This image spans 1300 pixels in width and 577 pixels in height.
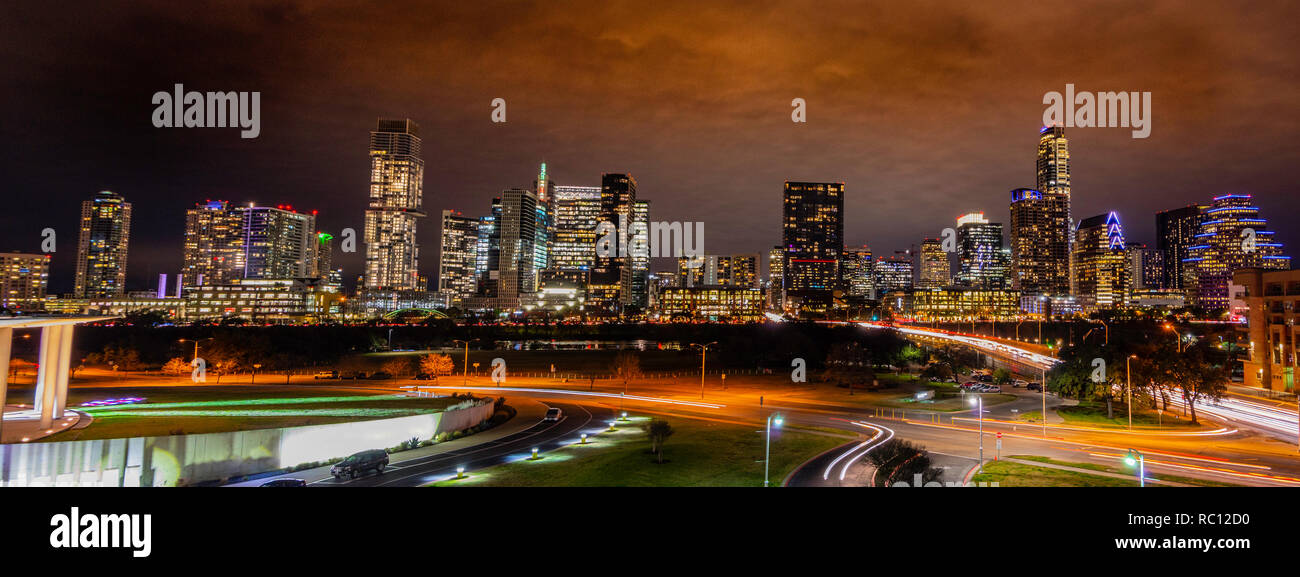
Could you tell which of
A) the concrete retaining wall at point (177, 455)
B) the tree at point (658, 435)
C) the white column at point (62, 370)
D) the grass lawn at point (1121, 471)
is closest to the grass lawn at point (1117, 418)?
the grass lawn at point (1121, 471)

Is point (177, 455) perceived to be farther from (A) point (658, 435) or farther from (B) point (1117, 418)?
(B) point (1117, 418)

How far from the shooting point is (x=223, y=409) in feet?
101

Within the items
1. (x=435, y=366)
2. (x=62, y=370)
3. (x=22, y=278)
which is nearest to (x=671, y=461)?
(x=62, y=370)

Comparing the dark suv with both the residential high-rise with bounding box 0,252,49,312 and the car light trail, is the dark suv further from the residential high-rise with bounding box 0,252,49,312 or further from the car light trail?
the residential high-rise with bounding box 0,252,49,312

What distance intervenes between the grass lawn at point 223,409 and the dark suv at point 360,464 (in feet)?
16.0

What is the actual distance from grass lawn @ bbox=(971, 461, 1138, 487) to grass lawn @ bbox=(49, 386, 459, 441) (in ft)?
93.9

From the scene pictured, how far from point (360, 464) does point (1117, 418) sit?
45.4m

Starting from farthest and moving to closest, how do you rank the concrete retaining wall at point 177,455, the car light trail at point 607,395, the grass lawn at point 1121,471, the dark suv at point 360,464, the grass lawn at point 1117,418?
the car light trail at point 607,395
the grass lawn at point 1117,418
the dark suv at point 360,464
the grass lawn at point 1121,471
the concrete retaining wall at point 177,455

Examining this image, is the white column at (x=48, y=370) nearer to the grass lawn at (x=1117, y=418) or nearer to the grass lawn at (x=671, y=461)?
the grass lawn at (x=671, y=461)

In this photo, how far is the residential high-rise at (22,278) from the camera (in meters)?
133
